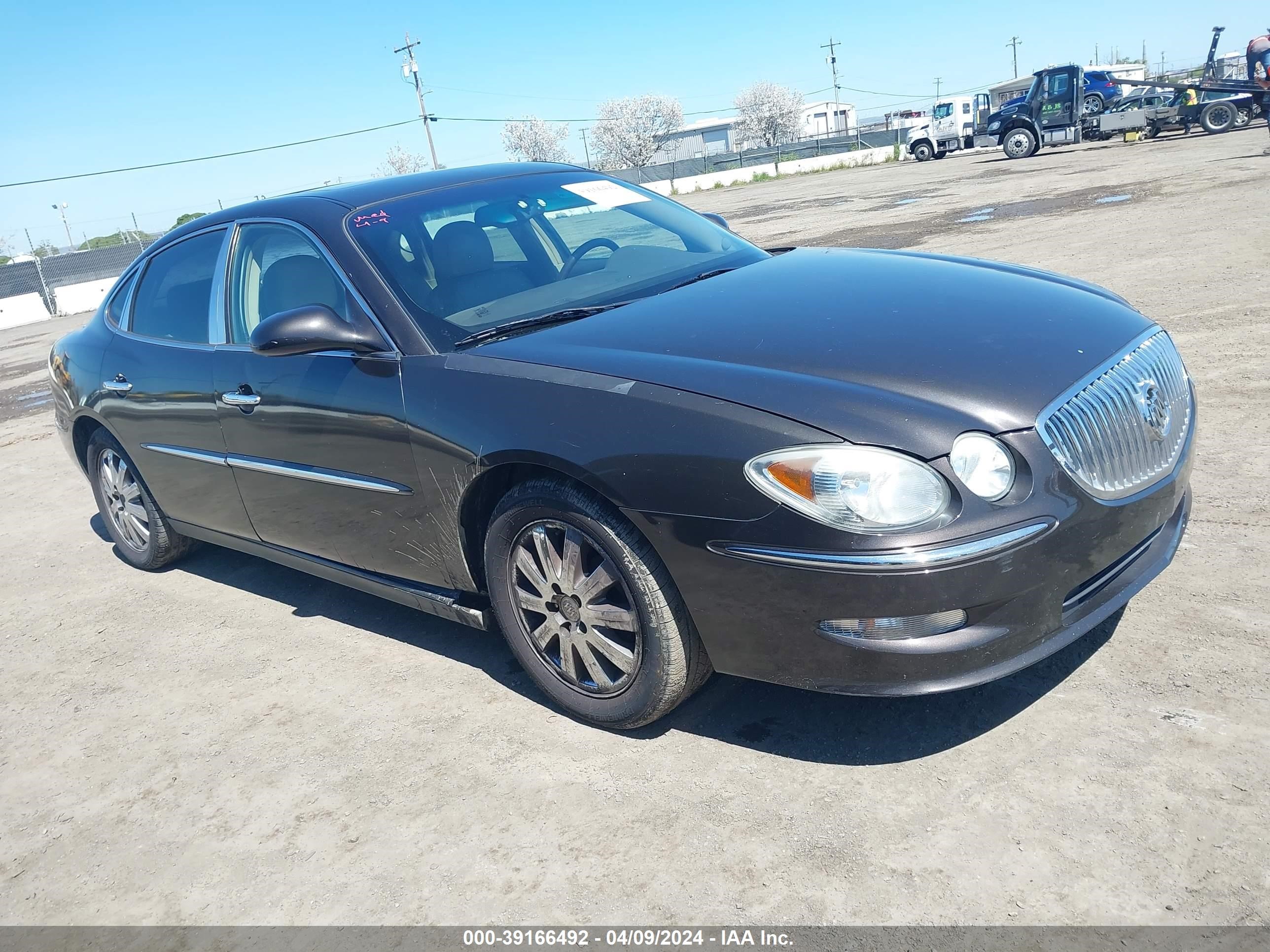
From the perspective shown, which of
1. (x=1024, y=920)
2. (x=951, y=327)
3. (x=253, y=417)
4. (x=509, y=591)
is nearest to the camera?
(x=1024, y=920)

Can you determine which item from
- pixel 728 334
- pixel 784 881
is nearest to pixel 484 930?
pixel 784 881

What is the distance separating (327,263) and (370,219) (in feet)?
0.77

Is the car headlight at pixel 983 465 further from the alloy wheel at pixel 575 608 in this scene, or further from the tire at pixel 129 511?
the tire at pixel 129 511

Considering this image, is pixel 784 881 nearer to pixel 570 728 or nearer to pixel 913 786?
pixel 913 786

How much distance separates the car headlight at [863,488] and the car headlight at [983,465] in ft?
0.21

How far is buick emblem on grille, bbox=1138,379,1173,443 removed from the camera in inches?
108

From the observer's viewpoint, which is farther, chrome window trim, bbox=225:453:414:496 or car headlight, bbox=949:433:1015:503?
chrome window trim, bbox=225:453:414:496

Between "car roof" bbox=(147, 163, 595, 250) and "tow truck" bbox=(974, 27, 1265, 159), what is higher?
"car roof" bbox=(147, 163, 595, 250)

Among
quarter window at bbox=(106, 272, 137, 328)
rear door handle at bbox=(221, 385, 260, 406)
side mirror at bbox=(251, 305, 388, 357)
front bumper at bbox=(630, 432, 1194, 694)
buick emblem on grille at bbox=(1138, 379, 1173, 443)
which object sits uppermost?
quarter window at bbox=(106, 272, 137, 328)

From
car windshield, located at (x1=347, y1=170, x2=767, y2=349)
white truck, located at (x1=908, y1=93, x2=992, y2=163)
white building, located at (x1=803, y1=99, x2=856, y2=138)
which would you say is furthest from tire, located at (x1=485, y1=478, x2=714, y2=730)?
white building, located at (x1=803, y1=99, x2=856, y2=138)

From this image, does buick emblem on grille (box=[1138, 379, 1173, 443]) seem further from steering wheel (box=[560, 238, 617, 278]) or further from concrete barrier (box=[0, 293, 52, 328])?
concrete barrier (box=[0, 293, 52, 328])

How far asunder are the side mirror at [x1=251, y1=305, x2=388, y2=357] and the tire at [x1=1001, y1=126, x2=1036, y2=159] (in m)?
29.4

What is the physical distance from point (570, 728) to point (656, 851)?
26.8 inches

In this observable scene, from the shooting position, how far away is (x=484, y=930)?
2311mm
